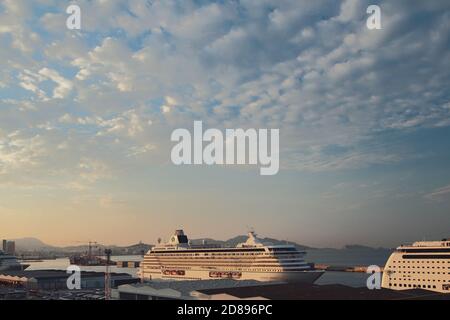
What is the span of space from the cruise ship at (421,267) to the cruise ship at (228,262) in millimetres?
10441

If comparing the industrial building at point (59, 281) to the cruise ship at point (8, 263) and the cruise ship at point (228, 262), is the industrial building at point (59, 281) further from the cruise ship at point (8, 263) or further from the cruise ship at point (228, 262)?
the cruise ship at point (8, 263)

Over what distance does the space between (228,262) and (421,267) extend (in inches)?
1163

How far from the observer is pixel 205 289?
47844 millimetres

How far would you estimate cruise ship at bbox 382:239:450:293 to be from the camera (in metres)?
53.6

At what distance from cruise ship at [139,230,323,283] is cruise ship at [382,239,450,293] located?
10.4 m

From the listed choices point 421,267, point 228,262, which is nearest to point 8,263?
point 228,262

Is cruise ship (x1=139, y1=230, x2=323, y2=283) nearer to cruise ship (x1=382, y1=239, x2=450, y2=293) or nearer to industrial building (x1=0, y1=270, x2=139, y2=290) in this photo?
industrial building (x1=0, y1=270, x2=139, y2=290)

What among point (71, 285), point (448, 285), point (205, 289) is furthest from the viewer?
point (71, 285)

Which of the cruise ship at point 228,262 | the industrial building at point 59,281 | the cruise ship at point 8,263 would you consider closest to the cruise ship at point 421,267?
the cruise ship at point 228,262

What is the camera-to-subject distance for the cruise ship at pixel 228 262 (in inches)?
2601

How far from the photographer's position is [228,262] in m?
74.2
